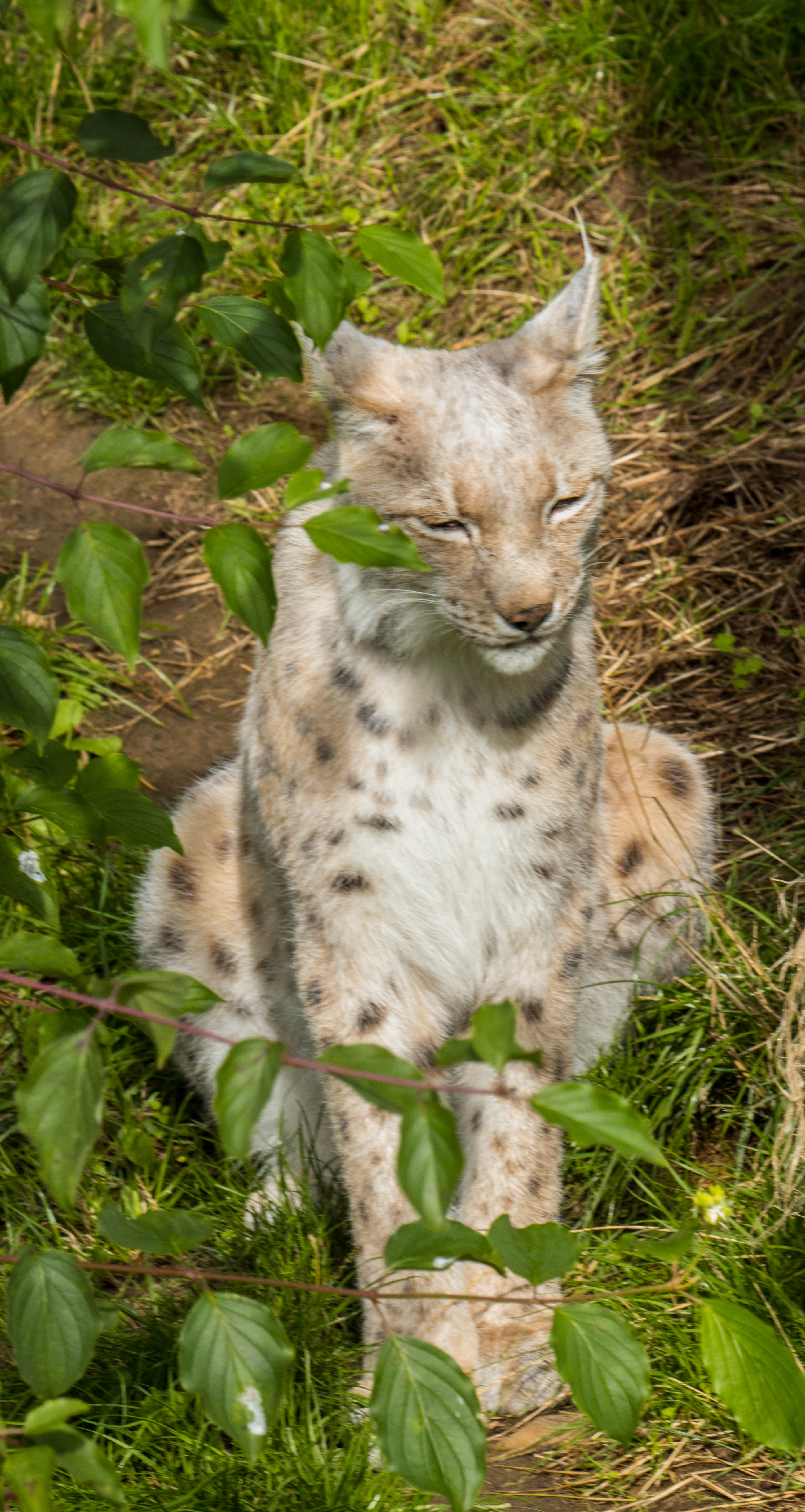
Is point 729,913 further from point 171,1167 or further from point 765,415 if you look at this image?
point 765,415

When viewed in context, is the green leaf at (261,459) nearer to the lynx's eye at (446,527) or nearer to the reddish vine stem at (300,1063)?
the reddish vine stem at (300,1063)

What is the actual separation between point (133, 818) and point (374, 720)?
80 cm

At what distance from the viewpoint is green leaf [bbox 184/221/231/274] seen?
61.6 inches

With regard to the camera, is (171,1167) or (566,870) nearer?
(566,870)

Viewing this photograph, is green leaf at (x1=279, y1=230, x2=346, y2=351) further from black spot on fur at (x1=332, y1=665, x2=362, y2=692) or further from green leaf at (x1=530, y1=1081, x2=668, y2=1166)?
black spot on fur at (x1=332, y1=665, x2=362, y2=692)

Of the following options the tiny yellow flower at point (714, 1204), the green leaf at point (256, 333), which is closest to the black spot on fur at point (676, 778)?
the tiny yellow flower at point (714, 1204)

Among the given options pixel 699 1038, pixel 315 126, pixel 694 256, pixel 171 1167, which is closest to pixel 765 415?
pixel 694 256

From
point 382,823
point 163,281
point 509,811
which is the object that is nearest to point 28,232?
point 163,281

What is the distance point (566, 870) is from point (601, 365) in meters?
0.93

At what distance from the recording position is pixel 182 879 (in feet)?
11.0

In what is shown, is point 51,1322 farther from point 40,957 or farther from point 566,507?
point 566,507

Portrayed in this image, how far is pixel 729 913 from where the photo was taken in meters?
3.45

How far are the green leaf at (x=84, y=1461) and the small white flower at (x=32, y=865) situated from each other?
2.02m

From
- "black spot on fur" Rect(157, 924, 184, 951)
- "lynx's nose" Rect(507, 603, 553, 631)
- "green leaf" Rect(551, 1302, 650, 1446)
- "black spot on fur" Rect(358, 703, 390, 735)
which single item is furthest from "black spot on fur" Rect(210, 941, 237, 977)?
"green leaf" Rect(551, 1302, 650, 1446)
